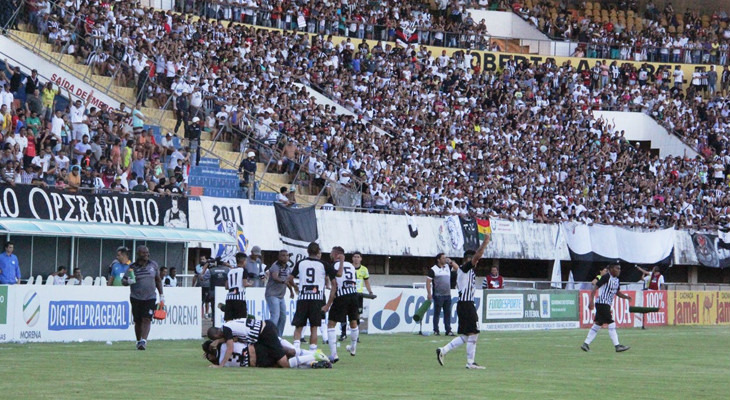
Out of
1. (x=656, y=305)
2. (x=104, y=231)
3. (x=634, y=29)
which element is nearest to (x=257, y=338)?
(x=104, y=231)

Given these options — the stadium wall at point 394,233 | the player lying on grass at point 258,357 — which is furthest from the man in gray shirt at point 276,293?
the stadium wall at point 394,233

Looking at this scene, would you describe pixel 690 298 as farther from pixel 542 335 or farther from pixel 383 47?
pixel 383 47

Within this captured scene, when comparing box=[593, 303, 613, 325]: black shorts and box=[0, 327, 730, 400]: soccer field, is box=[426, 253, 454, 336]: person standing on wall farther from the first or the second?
box=[593, 303, 613, 325]: black shorts

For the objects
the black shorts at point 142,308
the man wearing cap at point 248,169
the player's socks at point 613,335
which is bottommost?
the player's socks at point 613,335

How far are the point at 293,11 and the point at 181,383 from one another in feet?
116

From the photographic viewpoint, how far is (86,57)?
37.3 meters

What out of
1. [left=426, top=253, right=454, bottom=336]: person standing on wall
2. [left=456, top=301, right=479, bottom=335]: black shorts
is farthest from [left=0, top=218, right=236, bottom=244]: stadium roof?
[left=456, top=301, right=479, bottom=335]: black shorts

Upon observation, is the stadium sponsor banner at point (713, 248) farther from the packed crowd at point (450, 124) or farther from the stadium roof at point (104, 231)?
the stadium roof at point (104, 231)

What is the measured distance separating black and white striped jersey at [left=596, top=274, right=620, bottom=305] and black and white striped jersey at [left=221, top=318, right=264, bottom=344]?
412 inches

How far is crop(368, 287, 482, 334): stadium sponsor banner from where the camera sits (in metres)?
32.3

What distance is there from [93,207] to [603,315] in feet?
40.3

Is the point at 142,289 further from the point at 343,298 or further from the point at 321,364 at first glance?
the point at 321,364

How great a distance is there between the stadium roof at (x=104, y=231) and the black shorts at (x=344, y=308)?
32.4 feet

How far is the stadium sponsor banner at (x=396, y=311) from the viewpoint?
32281 mm
